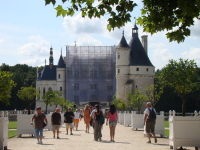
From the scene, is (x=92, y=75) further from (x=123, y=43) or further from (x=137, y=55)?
(x=137, y=55)

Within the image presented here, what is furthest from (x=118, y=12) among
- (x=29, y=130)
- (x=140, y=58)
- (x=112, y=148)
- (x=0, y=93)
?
(x=140, y=58)

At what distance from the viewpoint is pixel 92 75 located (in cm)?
8988

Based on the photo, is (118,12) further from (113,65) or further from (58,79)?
(58,79)

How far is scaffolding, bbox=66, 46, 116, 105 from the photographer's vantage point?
8912cm

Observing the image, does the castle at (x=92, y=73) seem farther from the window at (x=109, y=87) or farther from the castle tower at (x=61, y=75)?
the castle tower at (x=61, y=75)

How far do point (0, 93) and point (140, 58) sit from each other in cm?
6523

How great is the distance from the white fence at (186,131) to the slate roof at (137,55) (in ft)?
224

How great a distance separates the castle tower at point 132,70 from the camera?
80750 mm

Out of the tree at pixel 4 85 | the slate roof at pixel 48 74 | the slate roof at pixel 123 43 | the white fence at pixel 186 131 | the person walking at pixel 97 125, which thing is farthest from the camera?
the slate roof at pixel 48 74

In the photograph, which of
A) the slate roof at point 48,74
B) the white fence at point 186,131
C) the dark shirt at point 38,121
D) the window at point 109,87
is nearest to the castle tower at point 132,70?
the window at point 109,87

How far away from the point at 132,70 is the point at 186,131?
67955mm

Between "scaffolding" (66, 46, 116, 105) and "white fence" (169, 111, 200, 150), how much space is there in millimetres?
74574

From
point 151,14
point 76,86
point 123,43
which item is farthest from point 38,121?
point 76,86

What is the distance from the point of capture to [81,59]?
8988 cm
